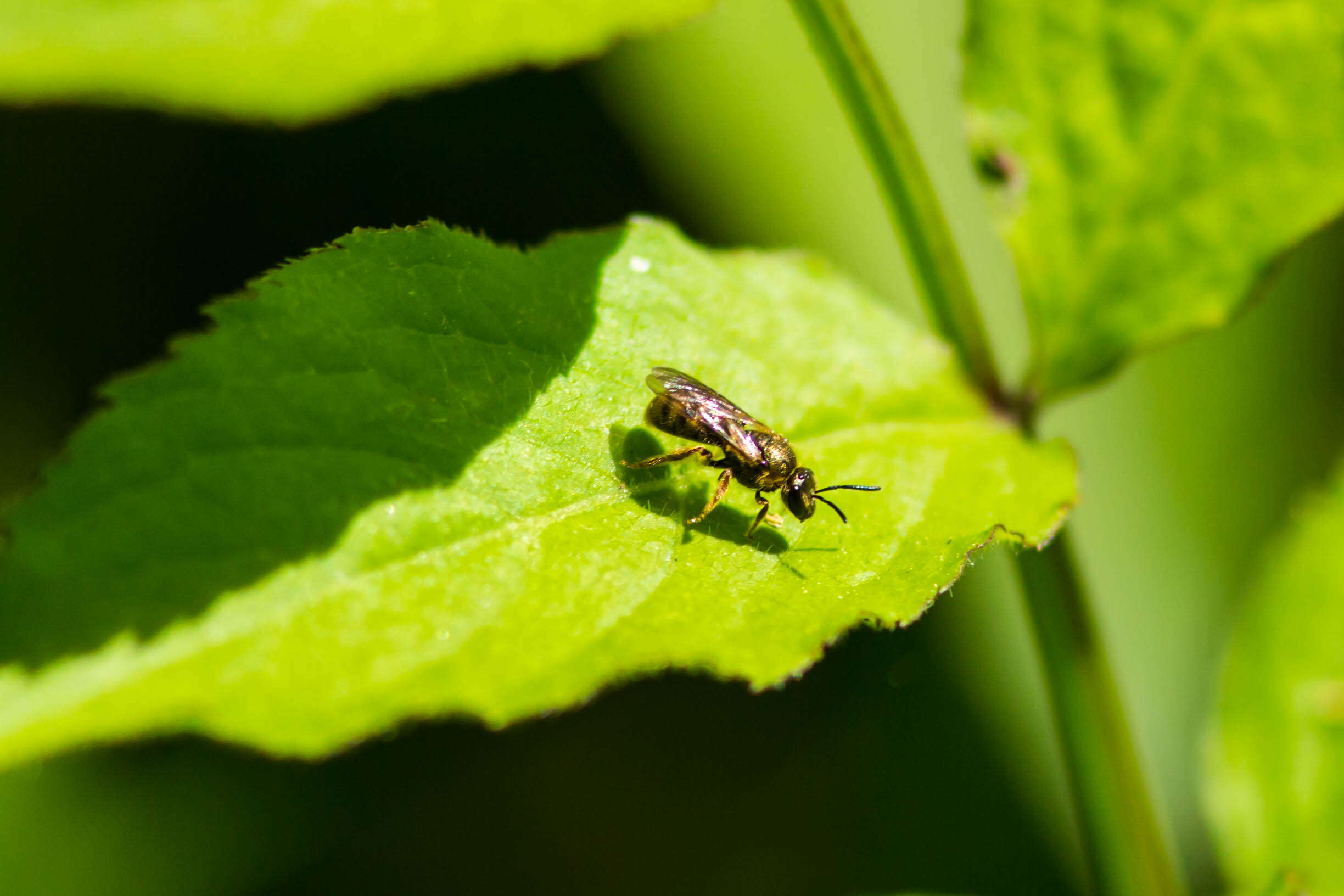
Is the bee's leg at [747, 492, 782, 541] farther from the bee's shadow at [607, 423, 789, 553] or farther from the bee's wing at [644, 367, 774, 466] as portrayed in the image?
the bee's wing at [644, 367, 774, 466]

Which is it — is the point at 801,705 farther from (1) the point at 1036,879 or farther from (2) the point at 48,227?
(2) the point at 48,227

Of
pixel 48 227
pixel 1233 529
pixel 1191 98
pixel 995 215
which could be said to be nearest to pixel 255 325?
pixel 995 215


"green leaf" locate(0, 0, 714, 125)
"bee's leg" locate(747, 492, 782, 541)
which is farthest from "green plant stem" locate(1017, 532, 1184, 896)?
"green leaf" locate(0, 0, 714, 125)

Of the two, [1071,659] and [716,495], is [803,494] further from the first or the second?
[1071,659]

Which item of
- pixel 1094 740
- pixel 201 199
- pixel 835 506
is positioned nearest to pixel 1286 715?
pixel 1094 740

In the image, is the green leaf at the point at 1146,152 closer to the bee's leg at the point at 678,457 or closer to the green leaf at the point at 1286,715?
the bee's leg at the point at 678,457

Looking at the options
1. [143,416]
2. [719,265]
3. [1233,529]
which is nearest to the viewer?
[143,416]

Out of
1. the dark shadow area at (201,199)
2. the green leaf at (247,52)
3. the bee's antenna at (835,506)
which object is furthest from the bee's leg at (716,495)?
the dark shadow area at (201,199)
